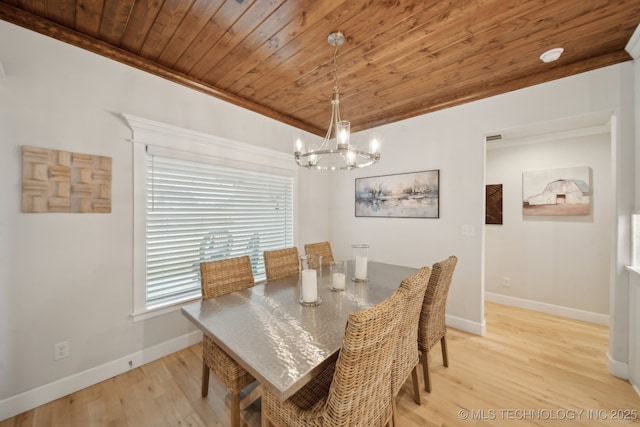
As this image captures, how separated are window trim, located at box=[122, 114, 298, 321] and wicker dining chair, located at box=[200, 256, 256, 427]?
779 millimetres

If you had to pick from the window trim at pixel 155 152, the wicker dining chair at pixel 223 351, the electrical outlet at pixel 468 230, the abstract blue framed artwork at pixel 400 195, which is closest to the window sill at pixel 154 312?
the window trim at pixel 155 152

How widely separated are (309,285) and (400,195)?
2.16 meters

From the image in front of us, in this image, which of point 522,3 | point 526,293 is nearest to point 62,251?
point 522,3

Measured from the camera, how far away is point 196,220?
2494mm

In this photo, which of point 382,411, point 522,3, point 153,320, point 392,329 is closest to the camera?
point 392,329

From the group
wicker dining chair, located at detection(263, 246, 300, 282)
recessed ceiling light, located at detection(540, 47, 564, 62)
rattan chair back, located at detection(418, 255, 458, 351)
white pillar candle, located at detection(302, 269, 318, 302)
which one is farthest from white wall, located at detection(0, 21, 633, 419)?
white pillar candle, located at detection(302, 269, 318, 302)

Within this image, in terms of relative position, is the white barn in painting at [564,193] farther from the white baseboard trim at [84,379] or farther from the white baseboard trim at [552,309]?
the white baseboard trim at [84,379]

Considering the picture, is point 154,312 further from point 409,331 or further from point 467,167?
point 467,167

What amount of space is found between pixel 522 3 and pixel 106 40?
9.62ft

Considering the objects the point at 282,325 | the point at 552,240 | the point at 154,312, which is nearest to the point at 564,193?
the point at 552,240

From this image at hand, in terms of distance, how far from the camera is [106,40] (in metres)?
1.86

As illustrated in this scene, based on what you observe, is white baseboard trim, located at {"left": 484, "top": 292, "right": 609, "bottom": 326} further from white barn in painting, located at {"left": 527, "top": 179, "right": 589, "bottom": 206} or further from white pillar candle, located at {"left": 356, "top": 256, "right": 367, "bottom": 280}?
white pillar candle, located at {"left": 356, "top": 256, "right": 367, "bottom": 280}

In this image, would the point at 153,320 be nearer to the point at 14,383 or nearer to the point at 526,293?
the point at 14,383

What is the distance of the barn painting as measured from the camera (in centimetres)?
295
